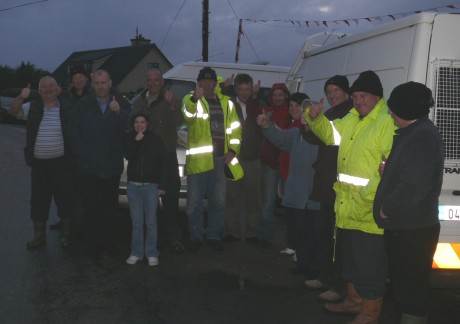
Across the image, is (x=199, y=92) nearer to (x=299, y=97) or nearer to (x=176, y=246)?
(x=299, y=97)

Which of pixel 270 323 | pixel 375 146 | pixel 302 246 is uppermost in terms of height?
pixel 375 146

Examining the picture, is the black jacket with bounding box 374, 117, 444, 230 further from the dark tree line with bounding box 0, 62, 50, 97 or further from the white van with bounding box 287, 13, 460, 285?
the dark tree line with bounding box 0, 62, 50, 97

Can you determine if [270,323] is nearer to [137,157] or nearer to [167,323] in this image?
[167,323]

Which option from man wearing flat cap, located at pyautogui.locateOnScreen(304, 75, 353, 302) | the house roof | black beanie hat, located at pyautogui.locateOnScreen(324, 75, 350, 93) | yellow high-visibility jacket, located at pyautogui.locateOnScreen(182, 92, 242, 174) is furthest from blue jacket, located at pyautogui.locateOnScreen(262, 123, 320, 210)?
the house roof

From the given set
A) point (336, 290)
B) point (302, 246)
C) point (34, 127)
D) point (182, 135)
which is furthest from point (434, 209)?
point (34, 127)

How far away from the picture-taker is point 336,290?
504cm

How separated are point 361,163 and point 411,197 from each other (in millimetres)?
640

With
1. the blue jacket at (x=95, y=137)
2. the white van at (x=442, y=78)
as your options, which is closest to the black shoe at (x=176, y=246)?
the blue jacket at (x=95, y=137)

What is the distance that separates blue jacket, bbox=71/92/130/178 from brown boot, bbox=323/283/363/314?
9.48ft

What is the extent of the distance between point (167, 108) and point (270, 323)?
9.60 ft

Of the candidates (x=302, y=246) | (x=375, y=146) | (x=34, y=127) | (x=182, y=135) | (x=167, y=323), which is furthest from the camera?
(x=182, y=135)

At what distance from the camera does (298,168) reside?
5645mm

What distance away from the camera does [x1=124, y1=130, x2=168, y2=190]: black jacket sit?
5906mm

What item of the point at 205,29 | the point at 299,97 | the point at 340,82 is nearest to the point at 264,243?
the point at 299,97
